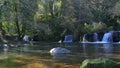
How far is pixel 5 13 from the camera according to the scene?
114 ft

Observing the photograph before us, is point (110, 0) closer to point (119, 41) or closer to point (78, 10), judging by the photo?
point (78, 10)

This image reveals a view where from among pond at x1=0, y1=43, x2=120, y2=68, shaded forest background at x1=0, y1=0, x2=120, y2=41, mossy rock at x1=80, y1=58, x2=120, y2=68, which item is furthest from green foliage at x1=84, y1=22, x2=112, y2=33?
mossy rock at x1=80, y1=58, x2=120, y2=68

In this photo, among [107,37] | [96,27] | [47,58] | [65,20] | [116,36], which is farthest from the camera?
[65,20]

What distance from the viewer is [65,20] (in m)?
50.8

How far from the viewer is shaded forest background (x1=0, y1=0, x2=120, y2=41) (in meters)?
43.0

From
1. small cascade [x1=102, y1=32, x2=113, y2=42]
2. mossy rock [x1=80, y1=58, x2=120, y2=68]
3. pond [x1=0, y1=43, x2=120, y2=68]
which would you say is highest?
mossy rock [x1=80, y1=58, x2=120, y2=68]

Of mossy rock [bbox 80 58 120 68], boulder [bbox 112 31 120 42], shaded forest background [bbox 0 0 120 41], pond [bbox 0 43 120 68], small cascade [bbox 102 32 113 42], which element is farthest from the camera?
small cascade [bbox 102 32 113 42]

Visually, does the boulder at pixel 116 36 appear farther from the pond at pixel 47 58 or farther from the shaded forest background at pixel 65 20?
the pond at pixel 47 58

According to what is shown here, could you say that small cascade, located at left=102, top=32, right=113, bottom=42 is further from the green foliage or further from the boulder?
the green foliage

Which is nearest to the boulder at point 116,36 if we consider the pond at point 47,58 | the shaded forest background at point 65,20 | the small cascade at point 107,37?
the small cascade at point 107,37

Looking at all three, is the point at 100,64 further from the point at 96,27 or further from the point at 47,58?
the point at 96,27

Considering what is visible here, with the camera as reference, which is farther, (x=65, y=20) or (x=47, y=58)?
(x=65, y=20)

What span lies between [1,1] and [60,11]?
75.7 ft

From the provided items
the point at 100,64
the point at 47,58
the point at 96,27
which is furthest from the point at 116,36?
the point at 100,64
